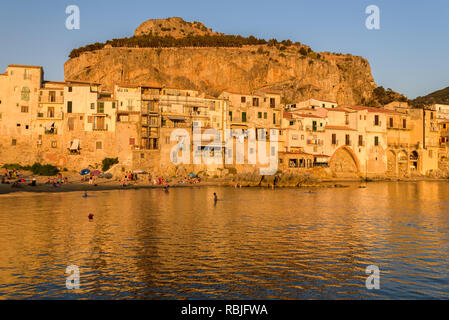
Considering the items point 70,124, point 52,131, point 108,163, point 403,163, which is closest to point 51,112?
point 52,131

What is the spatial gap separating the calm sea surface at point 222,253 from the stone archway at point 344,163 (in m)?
45.0

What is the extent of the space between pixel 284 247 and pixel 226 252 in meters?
2.65

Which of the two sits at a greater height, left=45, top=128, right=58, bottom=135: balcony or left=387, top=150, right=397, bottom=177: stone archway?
Answer: left=45, top=128, right=58, bottom=135: balcony

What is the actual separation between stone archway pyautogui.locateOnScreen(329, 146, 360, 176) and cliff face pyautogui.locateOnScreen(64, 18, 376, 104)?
1072 inches

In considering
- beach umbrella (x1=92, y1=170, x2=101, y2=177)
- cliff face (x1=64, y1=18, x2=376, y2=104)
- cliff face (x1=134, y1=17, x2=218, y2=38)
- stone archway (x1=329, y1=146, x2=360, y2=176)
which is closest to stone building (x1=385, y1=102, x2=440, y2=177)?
stone archway (x1=329, y1=146, x2=360, y2=176)

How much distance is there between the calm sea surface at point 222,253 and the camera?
38.0ft

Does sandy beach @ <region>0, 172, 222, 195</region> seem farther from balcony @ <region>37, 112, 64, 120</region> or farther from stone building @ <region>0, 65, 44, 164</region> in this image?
balcony @ <region>37, 112, 64, 120</region>

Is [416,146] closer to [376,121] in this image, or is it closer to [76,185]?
[376,121]

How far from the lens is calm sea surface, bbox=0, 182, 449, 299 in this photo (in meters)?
11.6

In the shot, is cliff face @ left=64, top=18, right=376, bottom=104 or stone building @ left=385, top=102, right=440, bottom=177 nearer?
stone building @ left=385, top=102, right=440, bottom=177

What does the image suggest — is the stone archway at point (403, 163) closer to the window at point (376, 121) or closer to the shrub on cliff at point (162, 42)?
the window at point (376, 121)

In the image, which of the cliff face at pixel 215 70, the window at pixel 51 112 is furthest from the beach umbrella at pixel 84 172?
the cliff face at pixel 215 70

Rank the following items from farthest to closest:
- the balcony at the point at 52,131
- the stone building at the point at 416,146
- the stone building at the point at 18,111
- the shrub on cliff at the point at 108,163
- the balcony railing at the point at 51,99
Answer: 1. the stone building at the point at 416,146
2. the balcony railing at the point at 51,99
3. the balcony at the point at 52,131
4. the shrub on cliff at the point at 108,163
5. the stone building at the point at 18,111
